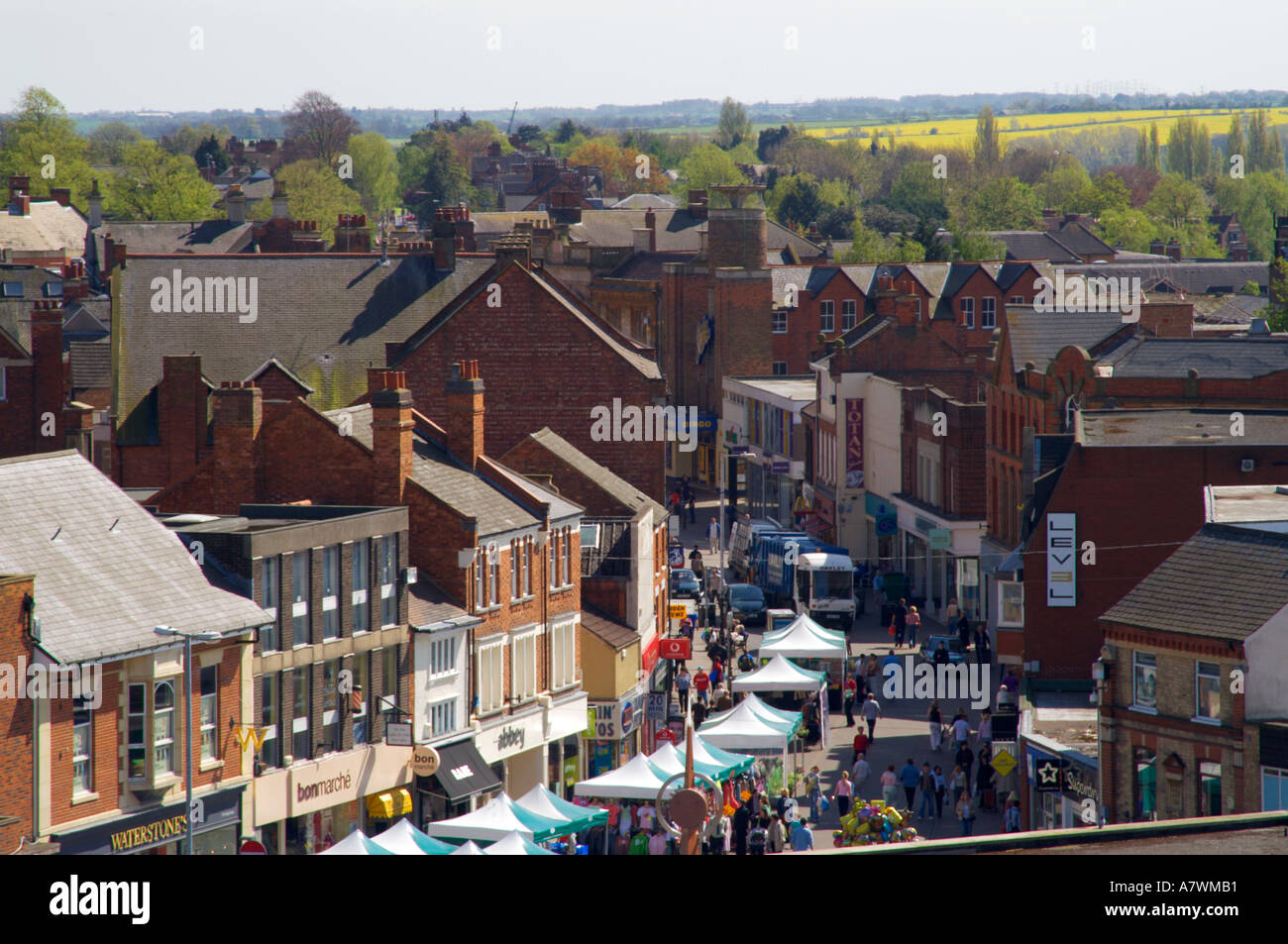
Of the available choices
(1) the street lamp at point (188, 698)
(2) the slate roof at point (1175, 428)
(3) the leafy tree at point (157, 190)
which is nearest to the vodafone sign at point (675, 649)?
(2) the slate roof at point (1175, 428)

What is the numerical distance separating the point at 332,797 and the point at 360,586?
12.9 feet

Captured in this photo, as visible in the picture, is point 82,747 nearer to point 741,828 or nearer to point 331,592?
point 331,592

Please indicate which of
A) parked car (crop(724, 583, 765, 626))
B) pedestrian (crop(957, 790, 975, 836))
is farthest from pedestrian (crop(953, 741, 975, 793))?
parked car (crop(724, 583, 765, 626))

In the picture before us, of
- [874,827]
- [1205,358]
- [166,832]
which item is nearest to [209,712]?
[166,832]

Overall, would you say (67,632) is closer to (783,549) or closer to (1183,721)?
(1183,721)

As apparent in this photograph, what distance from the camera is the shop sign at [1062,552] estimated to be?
46156 millimetres

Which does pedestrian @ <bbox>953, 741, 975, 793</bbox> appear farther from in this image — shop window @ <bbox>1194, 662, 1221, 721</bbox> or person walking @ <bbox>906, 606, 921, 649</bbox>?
person walking @ <bbox>906, 606, 921, 649</bbox>

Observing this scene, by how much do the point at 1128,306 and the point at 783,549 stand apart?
13479 millimetres

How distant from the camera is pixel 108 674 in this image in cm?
2992

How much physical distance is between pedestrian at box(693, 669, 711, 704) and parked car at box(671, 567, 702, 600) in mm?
13989

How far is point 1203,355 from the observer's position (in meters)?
53.0
